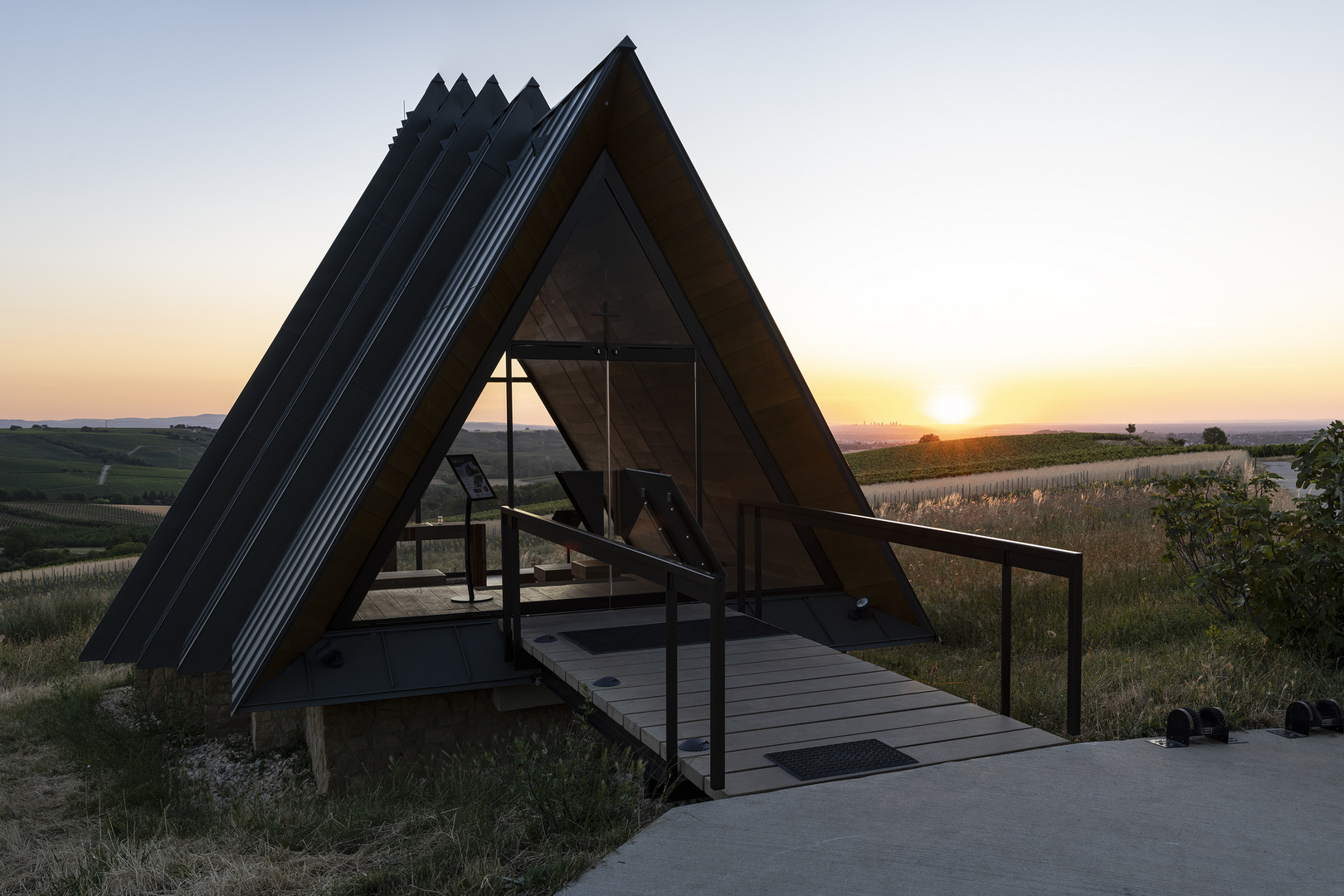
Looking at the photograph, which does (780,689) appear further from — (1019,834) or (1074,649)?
(1019,834)

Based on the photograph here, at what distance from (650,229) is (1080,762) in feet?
16.0

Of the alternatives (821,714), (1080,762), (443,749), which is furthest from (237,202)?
(1080,762)

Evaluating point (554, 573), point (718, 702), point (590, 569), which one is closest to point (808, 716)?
point (718, 702)

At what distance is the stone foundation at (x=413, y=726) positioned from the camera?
6.29 metres

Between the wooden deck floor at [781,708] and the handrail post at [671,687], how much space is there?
94 mm

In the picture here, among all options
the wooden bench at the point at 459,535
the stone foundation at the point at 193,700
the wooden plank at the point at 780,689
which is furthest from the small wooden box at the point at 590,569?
the stone foundation at the point at 193,700

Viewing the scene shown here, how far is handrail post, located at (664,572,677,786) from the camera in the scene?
3.73 m

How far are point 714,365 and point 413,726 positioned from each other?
3.69 metres

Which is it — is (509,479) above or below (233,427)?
below

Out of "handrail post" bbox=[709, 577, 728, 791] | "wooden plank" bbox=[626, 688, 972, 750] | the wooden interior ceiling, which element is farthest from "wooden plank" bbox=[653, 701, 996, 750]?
the wooden interior ceiling

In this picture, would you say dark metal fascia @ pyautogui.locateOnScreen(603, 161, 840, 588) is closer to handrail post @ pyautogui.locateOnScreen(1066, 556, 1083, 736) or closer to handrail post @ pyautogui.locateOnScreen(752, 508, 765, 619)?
handrail post @ pyautogui.locateOnScreen(752, 508, 765, 619)

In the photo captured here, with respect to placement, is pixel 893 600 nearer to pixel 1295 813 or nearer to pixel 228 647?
pixel 1295 813

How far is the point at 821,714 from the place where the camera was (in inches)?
171

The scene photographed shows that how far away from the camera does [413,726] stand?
21.1ft
